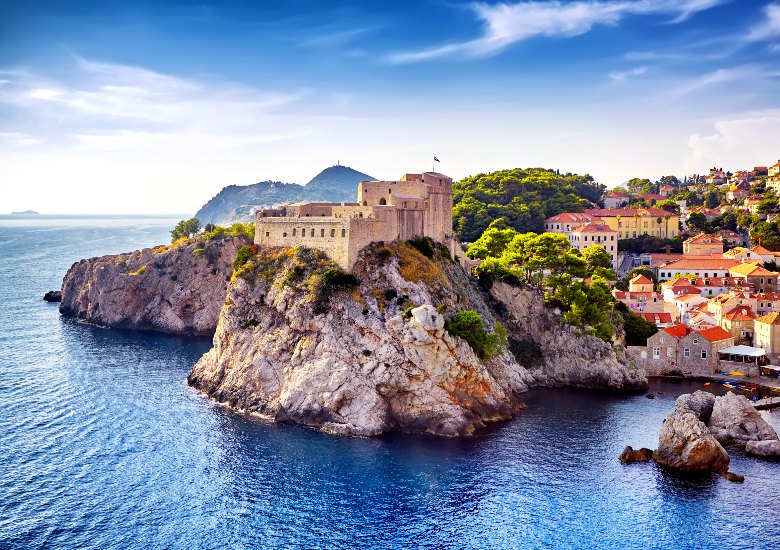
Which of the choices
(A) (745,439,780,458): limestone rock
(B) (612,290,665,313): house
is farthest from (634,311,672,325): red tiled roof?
(A) (745,439,780,458): limestone rock

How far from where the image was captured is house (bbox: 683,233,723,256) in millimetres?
111875

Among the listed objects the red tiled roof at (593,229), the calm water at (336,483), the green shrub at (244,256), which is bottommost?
the calm water at (336,483)

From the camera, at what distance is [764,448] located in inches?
2003

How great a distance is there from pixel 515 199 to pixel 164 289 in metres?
57.9

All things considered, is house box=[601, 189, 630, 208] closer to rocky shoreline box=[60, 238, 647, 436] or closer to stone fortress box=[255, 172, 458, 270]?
stone fortress box=[255, 172, 458, 270]

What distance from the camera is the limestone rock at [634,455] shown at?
163 ft

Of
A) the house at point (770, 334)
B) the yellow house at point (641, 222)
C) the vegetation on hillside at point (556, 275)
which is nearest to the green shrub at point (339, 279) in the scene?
the vegetation on hillside at point (556, 275)

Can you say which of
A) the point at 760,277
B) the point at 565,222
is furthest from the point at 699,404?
the point at 565,222

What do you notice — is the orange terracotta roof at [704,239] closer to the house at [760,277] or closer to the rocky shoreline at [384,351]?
the house at [760,277]

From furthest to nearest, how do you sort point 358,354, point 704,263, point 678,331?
point 704,263
point 678,331
point 358,354

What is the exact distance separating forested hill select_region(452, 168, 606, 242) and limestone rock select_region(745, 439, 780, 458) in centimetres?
6278

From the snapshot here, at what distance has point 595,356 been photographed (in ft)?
230

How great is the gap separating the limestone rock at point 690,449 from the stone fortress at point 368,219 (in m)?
29.3

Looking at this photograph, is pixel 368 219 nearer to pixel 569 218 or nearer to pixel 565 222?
pixel 565 222
